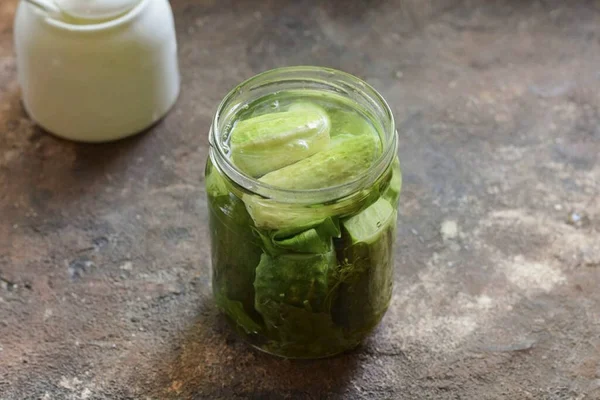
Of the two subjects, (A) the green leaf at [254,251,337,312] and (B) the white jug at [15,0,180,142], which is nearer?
(A) the green leaf at [254,251,337,312]

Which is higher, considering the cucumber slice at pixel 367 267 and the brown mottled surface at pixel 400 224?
the cucumber slice at pixel 367 267

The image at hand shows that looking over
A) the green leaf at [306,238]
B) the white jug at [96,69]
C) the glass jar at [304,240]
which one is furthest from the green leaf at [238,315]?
the white jug at [96,69]

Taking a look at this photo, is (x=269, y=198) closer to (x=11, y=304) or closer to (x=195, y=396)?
(x=195, y=396)

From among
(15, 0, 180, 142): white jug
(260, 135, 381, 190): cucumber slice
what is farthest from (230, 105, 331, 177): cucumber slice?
(15, 0, 180, 142): white jug

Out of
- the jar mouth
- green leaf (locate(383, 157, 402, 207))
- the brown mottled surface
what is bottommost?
the brown mottled surface

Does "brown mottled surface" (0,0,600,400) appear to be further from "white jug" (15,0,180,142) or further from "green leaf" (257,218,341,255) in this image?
"green leaf" (257,218,341,255)

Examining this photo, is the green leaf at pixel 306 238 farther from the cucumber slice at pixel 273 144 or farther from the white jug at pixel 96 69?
the white jug at pixel 96 69

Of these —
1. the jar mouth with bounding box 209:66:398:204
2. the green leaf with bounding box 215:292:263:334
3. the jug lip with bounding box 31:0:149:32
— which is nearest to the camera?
the jar mouth with bounding box 209:66:398:204

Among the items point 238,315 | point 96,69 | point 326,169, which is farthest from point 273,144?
point 96,69
